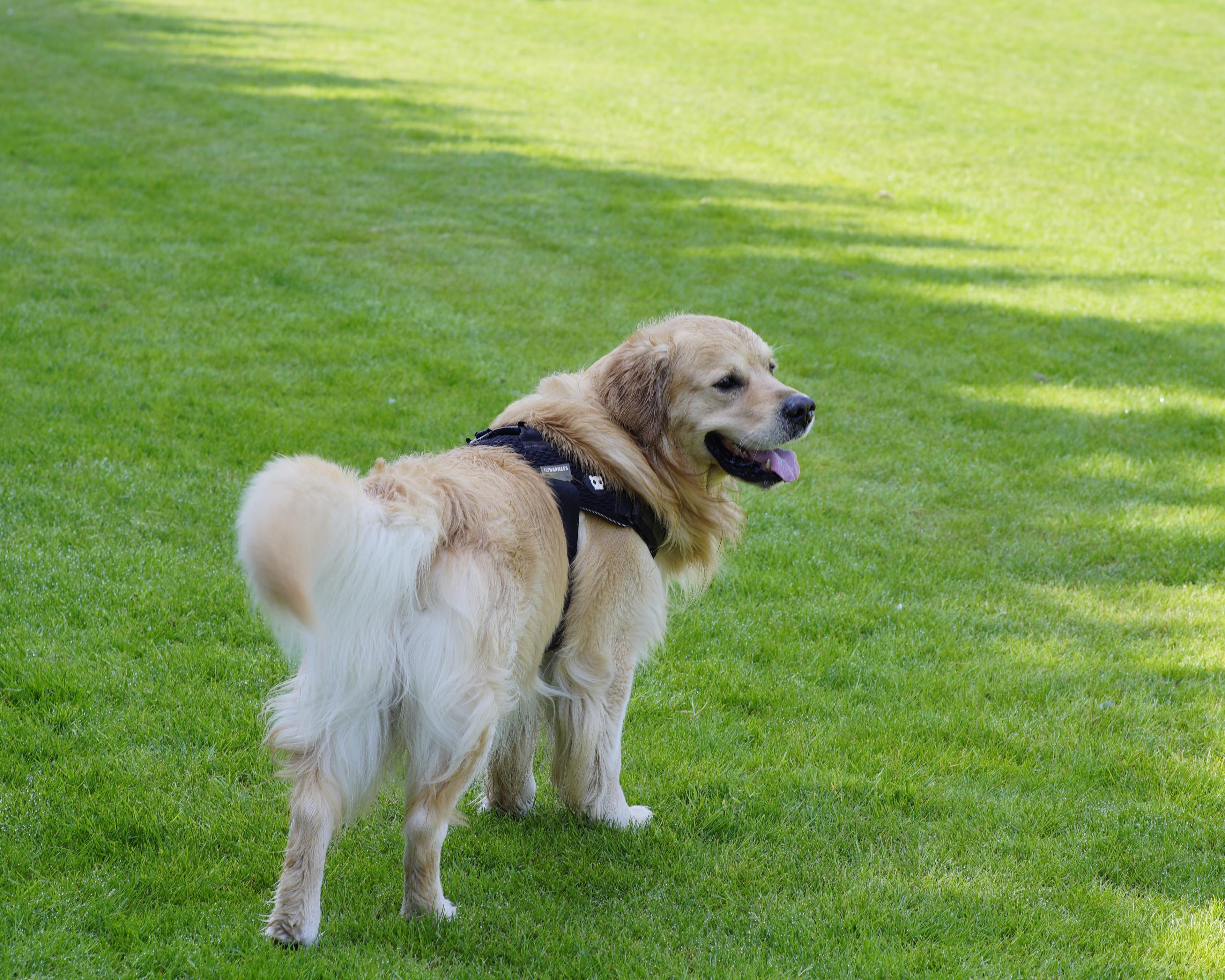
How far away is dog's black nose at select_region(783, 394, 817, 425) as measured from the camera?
406cm

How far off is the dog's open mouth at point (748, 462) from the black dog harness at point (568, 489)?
0.41 metres

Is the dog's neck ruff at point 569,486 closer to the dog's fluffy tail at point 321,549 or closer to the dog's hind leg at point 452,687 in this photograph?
the dog's hind leg at point 452,687

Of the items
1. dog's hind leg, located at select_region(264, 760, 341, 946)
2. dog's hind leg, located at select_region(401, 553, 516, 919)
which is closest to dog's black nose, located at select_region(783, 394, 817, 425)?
dog's hind leg, located at select_region(401, 553, 516, 919)

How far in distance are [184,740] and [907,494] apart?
186 inches

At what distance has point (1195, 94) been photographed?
20594mm

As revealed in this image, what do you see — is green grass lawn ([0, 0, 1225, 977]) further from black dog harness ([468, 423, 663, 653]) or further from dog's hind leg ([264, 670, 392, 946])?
black dog harness ([468, 423, 663, 653])

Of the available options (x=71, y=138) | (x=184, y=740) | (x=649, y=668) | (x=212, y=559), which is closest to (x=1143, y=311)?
(x=649, y=668)

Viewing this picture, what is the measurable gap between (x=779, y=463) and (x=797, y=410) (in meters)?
0.23

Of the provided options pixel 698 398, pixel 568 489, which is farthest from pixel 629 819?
pixel 698 398

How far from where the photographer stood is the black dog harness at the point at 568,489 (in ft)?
12.2

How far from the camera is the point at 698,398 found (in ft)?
13.3

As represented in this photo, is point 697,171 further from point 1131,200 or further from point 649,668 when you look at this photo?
point 649,668

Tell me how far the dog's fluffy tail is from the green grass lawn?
112cm

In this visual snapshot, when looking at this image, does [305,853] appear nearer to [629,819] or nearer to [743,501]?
[629,819]
